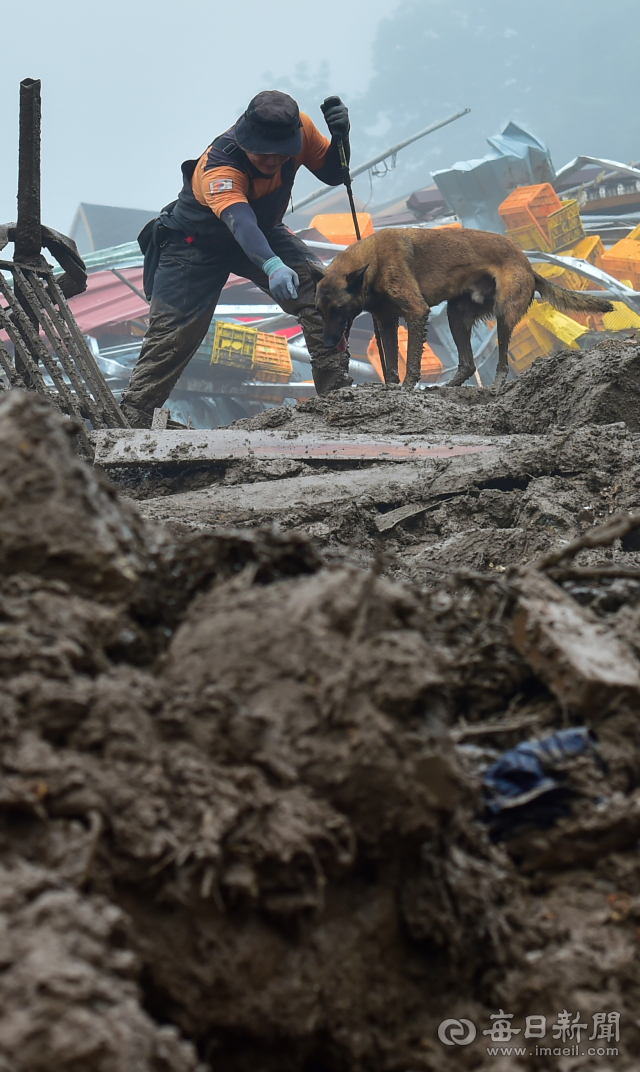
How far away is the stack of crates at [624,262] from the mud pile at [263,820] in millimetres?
14499

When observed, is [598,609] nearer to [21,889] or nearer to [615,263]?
[21,889]

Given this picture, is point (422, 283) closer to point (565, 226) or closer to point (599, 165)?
point (565, 226)

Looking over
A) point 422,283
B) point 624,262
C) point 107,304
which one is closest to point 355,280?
point 422,283

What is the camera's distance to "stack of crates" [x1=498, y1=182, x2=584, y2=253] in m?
14.4

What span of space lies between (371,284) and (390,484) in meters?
3.23

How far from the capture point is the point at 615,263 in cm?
1438

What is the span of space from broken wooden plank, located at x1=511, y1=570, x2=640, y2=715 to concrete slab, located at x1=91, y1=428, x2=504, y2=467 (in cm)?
278

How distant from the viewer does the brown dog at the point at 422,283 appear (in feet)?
21.7

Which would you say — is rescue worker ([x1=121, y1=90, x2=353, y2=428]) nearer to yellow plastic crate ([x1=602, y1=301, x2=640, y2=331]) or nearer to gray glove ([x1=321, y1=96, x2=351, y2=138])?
gray glove ([x1=321, y1=96, x2=351, y2=138])

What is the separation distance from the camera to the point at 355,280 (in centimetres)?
662

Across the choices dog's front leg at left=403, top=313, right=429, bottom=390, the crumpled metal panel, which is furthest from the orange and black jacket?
the crumpled metal panel

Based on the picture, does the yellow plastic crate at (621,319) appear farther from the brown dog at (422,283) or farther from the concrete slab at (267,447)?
the concrete slab at (267,447)

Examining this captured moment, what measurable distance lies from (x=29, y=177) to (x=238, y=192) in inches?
56.4


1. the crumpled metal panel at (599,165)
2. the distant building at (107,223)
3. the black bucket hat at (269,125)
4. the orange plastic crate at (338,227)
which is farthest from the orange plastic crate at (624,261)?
the distant building at (107,223)
